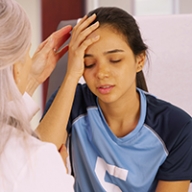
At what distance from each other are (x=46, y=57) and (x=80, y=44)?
0.74ft

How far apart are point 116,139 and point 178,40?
55 cm

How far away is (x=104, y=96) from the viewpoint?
3.79 feet

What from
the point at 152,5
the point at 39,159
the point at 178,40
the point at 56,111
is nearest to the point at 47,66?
the point at 56,111

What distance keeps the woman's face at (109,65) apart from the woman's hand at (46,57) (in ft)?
0.66

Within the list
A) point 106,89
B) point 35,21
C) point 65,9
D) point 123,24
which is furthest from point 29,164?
point 65,9

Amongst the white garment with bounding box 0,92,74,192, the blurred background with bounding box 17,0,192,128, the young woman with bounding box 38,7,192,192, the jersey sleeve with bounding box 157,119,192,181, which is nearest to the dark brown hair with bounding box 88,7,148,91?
the young woman with bounding box 38,7,192,192

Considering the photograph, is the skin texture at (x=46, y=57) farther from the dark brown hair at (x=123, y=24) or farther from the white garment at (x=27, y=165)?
the white garment at (x=27, y=165)

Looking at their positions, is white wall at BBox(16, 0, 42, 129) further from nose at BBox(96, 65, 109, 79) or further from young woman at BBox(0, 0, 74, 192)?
young woman at BBox(0, 0, 74, 192)

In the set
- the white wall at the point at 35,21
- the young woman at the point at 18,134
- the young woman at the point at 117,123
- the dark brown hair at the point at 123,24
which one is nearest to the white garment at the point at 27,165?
the young woman at the point at 18,134

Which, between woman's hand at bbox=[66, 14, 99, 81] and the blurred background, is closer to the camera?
woman's hand at bbox=[66, 14, 99, 81]

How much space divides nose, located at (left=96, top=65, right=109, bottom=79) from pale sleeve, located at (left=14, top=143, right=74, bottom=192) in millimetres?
345

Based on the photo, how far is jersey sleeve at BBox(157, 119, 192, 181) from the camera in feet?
3.76

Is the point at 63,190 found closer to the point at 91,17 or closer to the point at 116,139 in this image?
the point at 116,139

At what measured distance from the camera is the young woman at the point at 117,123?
115 cm
